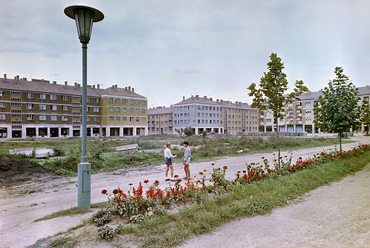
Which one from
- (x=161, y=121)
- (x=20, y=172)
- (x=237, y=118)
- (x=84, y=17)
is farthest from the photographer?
(x=237, y=118)

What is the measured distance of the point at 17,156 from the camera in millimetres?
15969

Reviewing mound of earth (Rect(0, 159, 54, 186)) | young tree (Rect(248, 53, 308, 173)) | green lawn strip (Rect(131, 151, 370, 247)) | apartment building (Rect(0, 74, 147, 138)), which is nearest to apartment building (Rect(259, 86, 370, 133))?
apartment building (Rect(0, 74, 147, 138))

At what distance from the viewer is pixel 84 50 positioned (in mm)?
6180

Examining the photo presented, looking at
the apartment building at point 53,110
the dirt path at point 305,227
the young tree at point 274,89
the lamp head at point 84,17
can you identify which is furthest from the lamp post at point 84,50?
the apartment building at point 53,110

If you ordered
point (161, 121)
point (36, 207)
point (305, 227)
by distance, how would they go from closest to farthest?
point (305, 227) < point (36, 207) < point (161, 121)

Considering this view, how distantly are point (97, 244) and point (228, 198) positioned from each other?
3.28m

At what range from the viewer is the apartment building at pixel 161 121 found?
335 ft

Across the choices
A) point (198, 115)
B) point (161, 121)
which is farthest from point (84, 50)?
point (161, 121)

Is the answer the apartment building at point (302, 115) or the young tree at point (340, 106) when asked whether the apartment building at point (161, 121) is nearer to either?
the apartment building at point (302, 115)

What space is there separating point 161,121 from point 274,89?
3823 inches

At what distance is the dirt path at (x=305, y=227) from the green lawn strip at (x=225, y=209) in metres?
0.21

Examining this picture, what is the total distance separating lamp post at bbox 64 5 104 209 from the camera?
584cm

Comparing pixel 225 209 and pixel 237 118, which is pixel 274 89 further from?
pixel 237 118

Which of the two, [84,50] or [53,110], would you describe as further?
[53,110]
